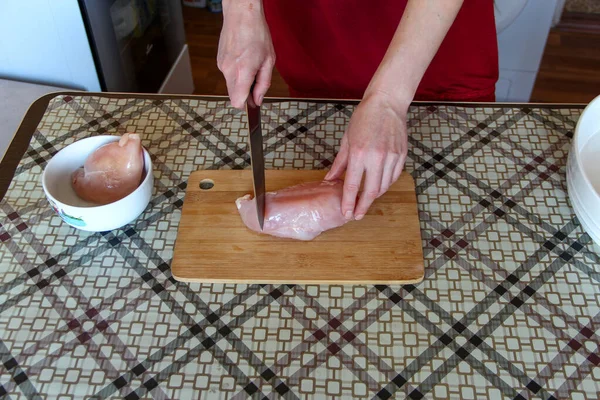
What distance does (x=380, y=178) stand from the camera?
84cm

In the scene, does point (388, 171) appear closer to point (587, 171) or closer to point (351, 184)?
point (351, 184)

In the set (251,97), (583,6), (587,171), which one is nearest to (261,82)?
(251,97)

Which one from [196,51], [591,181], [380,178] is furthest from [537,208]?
[196,51]

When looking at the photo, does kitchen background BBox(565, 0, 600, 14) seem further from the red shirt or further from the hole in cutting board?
the hole in cutting board

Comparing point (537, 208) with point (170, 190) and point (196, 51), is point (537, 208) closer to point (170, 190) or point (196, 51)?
point (170, 190)

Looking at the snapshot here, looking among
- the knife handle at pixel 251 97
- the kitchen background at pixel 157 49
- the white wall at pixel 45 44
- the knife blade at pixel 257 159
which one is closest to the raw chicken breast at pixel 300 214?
the knife blade at pixel 257 159

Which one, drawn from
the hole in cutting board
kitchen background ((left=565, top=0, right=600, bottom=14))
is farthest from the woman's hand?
kitchen background ((left=565, top=0, right=600, bottom=14))

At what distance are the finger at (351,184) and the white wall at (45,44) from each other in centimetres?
101

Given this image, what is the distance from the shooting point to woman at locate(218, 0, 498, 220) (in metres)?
0.84

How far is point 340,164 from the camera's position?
0.89m

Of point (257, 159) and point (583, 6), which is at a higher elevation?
point (257, 159)

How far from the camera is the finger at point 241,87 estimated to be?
2.79ft

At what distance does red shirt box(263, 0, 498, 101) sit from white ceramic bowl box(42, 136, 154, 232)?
1.55ft

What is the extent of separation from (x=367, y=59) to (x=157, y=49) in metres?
1.06
